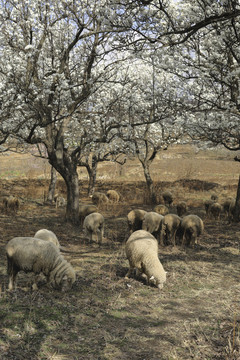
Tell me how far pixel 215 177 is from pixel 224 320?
3362 cm

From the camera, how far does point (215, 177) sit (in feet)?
126

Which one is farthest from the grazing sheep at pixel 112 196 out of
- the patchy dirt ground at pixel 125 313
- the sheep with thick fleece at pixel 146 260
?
the sheep with thick fleece at pixel 146 260

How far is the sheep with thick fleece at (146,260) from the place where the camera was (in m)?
7.75

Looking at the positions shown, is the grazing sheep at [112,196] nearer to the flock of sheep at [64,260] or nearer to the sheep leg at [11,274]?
the flock of sheep at [64,260]

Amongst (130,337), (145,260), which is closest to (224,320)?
(130,337)

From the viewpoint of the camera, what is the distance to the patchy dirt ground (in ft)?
16.8

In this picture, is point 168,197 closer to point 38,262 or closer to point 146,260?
point 146,260

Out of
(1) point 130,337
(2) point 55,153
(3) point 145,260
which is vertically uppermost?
(2) point 55,153

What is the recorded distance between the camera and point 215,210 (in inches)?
676

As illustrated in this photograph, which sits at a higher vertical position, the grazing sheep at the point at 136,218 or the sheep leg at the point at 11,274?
the grazing sheep at the point at 136,218

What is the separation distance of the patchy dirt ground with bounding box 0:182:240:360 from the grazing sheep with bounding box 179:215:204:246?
842mm

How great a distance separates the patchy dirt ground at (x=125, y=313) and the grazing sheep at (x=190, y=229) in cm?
84

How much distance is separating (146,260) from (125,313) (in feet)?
5.71

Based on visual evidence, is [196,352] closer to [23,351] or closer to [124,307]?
[124,307]
